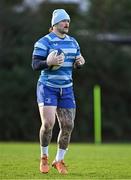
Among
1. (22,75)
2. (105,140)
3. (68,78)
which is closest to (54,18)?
(68,78)

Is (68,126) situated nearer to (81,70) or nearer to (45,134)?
(45,134)

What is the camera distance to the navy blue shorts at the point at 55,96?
9.52 metres

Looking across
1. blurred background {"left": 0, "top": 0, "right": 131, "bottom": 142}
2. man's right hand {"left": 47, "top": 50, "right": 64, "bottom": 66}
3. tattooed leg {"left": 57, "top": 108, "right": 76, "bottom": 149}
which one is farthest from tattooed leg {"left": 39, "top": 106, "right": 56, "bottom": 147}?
blurred background {"left": 0, "top": 0, "right": 131, "bottom": 142}

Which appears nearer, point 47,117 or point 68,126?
point 47,117

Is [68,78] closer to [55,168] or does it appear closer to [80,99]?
[55,168]

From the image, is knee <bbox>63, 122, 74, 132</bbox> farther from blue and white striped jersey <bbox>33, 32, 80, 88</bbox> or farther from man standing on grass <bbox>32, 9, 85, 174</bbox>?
blue and white striped jersey <bbox>33, 32, 80, 88</bbox>

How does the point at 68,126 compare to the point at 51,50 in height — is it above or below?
below

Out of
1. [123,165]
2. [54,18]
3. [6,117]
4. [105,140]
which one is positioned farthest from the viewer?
[105,140]

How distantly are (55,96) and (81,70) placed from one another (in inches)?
891

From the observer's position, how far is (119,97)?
34.0 m

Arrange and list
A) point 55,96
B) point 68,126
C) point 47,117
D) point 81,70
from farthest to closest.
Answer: point 81,70
point 68,126
point 55,96
point 47,117

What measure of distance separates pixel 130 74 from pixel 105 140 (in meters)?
3.31

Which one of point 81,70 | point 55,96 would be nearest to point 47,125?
point 55,96

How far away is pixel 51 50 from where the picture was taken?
9.53m
